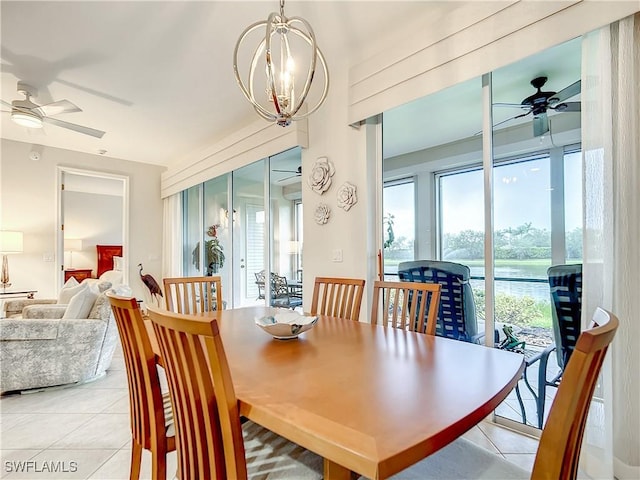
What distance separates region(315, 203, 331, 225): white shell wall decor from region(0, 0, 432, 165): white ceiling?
1.28 meters

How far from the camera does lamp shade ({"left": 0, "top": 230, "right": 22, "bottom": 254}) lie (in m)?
3.91

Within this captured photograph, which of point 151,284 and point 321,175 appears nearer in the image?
point 321,175

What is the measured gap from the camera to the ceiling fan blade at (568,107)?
74.7 inches

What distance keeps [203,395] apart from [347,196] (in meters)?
2.23

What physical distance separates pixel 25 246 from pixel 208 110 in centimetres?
333

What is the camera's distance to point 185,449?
0.99m

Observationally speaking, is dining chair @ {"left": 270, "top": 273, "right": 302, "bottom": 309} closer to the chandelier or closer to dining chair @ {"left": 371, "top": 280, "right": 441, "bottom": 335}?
dining chair @ {"left": 371, "top": 280, "right": 441, "bottom": 335}

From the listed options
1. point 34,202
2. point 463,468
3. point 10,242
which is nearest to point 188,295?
point 463,468

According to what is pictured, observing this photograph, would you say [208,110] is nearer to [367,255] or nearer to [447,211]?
[367,255]

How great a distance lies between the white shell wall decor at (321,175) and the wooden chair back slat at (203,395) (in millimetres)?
2317

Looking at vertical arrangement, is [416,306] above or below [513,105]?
below

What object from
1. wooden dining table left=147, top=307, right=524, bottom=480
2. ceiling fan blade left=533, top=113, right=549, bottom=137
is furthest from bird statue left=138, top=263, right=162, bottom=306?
ceiling fan blade left=533, top=113, right=549, bottom=137

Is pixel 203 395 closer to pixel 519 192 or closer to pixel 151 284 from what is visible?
pixel 519 192

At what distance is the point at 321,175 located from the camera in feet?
10.1
